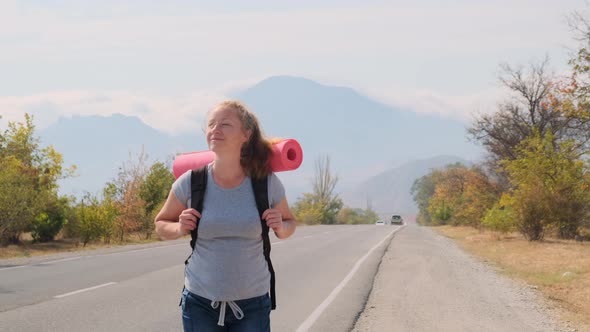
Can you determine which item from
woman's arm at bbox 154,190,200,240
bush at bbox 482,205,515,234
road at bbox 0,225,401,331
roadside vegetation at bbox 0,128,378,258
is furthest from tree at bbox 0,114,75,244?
woman's arm at bbox 154,190,200,240

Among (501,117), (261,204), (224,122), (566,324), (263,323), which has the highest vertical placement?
(501,117)

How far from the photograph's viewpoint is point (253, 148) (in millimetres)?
3516

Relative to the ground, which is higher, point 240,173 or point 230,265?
point 240,173

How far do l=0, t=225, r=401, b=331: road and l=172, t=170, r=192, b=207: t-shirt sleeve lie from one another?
510 centimetres

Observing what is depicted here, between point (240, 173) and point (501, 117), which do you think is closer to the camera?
point (240, 173)

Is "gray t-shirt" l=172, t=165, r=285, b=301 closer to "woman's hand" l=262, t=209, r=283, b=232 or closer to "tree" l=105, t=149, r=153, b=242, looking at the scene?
"woman's hand" l=262, t=209, r=283, b=232

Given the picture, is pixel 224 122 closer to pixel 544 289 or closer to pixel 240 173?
pixel 240 173

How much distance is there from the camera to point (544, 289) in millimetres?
14070

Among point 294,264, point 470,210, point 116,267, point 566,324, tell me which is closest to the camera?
point 566,324

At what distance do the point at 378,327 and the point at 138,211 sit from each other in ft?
74.5

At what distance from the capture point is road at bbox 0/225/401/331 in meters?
8.77

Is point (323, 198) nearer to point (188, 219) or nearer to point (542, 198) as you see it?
point (542, 198)

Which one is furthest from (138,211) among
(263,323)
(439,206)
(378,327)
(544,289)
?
(439,206)

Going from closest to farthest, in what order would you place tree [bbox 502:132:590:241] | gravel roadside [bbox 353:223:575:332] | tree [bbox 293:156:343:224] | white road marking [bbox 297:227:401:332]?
white road marking [bbox 297:227:401:332]
gravel roadside [bbox 353:223:575:332]
tree [bbox 502:132:590:241]
tree [bbox 293:156:343:224]
